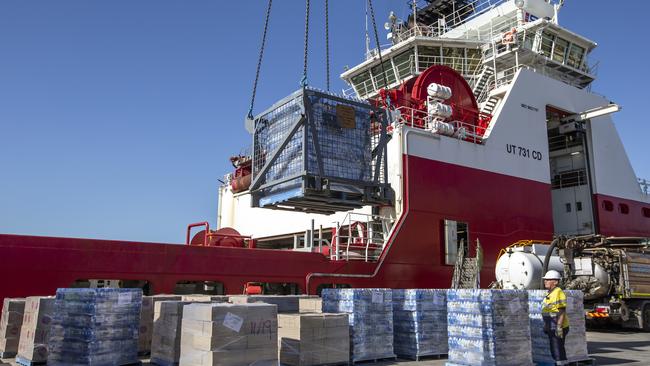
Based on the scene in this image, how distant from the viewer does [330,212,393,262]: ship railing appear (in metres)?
12.7

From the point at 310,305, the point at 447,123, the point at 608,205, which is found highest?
the point at 447,123

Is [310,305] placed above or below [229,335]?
above

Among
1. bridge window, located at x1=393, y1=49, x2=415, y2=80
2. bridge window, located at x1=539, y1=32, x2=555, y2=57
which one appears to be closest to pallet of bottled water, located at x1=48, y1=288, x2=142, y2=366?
bridge window, located at x1=393, y1=49, x2=415, y2=80

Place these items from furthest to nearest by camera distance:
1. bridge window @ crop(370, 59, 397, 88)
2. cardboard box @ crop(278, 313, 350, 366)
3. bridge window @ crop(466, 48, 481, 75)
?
bridge window @ crop(370, 59, 397, 88)
bridge window @ crop(466, 48, 481, 75)
cardboard box @ crop(278, 313, 350, 366)

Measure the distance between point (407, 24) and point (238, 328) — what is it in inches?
768

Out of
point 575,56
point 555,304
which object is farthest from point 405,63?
point 555,304

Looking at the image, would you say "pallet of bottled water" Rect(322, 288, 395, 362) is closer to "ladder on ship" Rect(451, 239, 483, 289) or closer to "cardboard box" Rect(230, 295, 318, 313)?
"cardboard box" Rect(230, 295, 318, 313)

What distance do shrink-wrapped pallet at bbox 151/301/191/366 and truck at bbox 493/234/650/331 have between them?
9188 millimetres

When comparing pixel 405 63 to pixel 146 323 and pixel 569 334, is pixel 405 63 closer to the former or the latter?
pixel 569 334

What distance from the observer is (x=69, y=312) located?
7.52 m

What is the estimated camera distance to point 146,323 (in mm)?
8695

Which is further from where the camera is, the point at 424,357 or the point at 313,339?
the point at 424,357

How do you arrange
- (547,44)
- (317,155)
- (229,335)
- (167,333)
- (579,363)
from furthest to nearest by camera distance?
(547,44)
(317,155)
(579,363)
(167,333)
(229,335)

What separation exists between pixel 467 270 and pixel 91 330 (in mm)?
9734
